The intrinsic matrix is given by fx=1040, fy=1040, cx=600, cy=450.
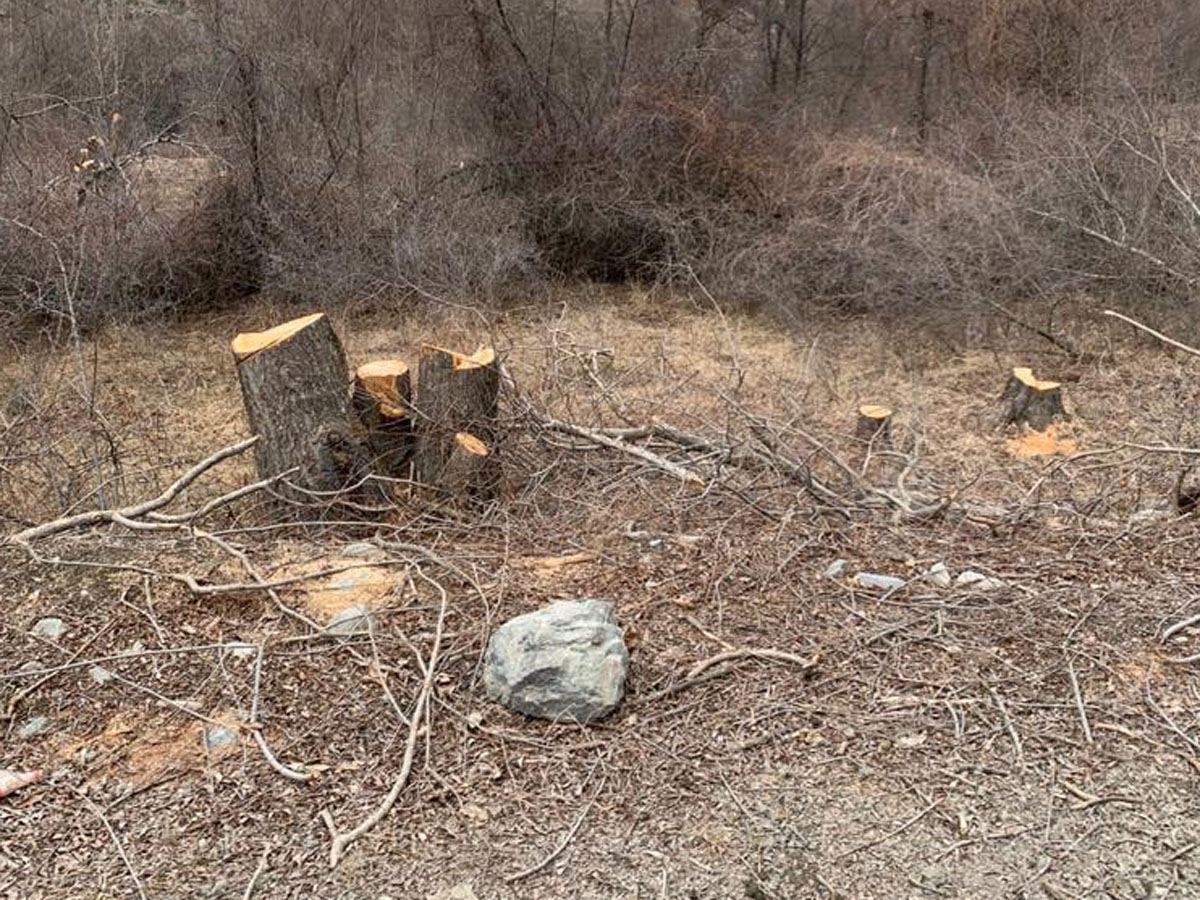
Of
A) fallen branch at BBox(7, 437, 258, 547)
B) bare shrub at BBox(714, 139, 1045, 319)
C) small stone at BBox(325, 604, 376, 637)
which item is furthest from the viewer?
bare shrub at BBox(714, 139, 1045, 319)

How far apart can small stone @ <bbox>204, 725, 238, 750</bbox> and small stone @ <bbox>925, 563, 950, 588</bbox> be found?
6.99 ft

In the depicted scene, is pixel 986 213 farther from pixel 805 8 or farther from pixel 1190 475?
pixel 805 8

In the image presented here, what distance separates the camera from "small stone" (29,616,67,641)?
2973 millimetres

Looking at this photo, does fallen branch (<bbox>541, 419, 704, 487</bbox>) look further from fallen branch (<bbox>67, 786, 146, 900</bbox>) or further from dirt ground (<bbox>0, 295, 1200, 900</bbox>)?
fallen branch (<bbox>67, 786, 146, 900</bbox>)

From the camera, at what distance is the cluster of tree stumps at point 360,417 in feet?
14.3

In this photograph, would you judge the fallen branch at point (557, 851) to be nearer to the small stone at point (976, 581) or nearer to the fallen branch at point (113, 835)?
the fallen branch at point (113, 835)

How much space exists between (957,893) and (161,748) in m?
1.88

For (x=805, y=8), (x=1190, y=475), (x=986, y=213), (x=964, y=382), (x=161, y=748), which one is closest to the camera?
(x=161, y=748)

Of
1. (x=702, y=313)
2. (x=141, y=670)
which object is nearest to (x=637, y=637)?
(x=141, y=670)

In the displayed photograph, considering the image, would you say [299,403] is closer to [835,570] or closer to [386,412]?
[386,412]

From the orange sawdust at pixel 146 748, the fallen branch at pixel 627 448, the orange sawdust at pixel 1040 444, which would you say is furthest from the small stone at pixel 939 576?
the orange sawdust at pixel 1040 444

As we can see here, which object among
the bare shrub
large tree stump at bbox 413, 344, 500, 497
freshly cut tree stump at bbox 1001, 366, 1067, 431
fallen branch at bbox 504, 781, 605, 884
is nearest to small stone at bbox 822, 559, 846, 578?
fallen branch at bbox 504, 781, 605, 884

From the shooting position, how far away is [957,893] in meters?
2.12

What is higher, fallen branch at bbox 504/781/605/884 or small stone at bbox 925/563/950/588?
fallen branch at bbox 504/781/605/884
